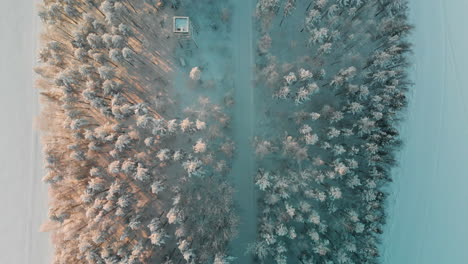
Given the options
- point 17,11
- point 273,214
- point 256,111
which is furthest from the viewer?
point 17,11

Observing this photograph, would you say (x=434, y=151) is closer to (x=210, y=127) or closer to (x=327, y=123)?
(x=327, y=123)

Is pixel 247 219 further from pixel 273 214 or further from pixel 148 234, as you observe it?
pixel 148 234

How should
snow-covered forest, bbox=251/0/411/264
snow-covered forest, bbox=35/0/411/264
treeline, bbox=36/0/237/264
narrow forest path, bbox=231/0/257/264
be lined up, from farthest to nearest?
1. narrow forest path, bbox=231/0/257/264
2. snow-covered forest, bbox=251/0/411/264
3. snow-covered forest, bbox=35/0/411/264
4. treeline, bbox=36/0/237/264

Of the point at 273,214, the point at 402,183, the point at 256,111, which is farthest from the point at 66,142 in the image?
the point at 402,183

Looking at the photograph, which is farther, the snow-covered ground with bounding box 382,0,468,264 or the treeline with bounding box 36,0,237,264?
the snow-covered ground with bounding box 382,0,468,264

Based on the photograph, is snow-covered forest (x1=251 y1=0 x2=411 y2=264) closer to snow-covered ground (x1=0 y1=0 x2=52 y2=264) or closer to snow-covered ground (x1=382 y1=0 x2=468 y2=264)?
snow-covered ground (x1=382 y1=0 x2=468 y2=264)

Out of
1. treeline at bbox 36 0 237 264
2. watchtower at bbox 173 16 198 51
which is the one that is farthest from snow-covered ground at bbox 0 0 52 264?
watchtower at bbox 173 16 198 51

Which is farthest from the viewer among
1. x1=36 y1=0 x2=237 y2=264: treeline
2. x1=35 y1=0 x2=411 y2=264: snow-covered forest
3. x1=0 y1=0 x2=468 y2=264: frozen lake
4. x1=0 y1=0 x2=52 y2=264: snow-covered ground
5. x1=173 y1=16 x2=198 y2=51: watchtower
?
x1=0 y1=0 x2=52 y2=264: snow-covered ground

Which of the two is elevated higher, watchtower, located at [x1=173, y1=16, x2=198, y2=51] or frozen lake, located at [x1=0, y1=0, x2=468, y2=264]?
watchtower, located at [x1=173, y1=16, x2=198, y2=51]
